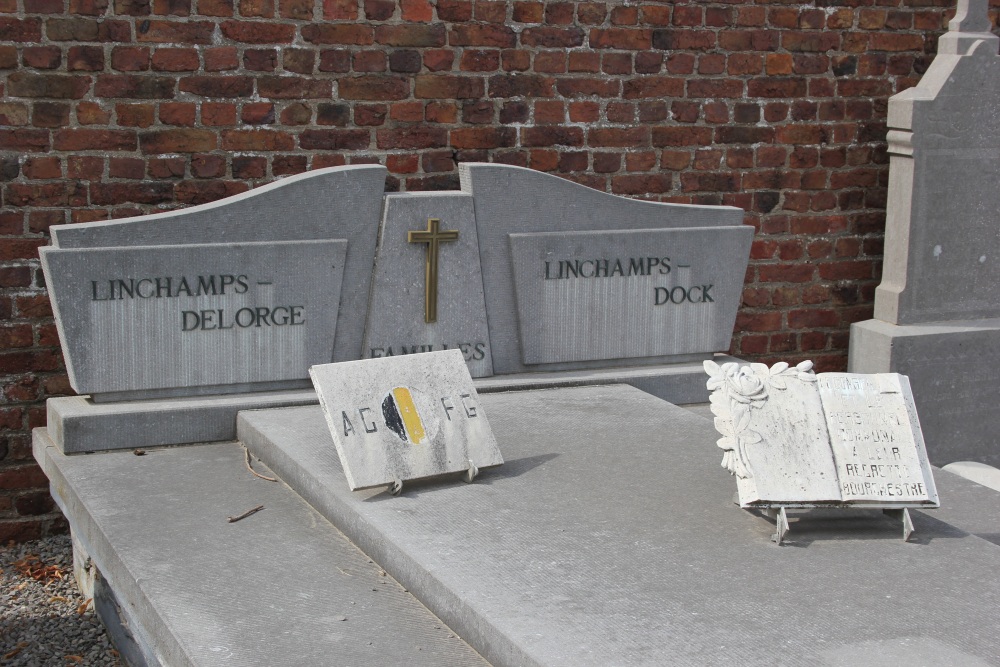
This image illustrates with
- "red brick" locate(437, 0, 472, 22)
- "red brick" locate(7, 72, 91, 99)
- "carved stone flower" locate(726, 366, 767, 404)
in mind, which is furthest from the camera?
"red brick" locate(437, 0, 472, 22)

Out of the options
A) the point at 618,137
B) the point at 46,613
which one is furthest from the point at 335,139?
the point at 46,613

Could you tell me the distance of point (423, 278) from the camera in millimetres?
4168

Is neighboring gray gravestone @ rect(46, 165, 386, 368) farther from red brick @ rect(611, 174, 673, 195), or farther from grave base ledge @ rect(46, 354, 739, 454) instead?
red brick @ rect(611, 174, 673, 195)

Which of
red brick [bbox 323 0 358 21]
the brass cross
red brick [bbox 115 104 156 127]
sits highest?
red brick [bbox 323 0 358 21]

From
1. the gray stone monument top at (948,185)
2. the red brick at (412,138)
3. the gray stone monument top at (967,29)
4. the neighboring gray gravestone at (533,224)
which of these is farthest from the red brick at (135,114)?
the gray stone monument top at (967,29)

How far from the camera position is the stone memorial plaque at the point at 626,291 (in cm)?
433

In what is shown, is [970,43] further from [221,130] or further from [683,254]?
[221,130]

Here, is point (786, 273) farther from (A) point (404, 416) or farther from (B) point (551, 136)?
(A) point (404, 416)

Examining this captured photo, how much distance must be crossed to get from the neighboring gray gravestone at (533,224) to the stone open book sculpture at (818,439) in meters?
1.37

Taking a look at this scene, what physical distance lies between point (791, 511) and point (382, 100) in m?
2.38

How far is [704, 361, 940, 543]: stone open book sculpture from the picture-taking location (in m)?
2.82

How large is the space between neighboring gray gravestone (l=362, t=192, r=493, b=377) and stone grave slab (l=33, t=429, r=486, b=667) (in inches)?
29.6

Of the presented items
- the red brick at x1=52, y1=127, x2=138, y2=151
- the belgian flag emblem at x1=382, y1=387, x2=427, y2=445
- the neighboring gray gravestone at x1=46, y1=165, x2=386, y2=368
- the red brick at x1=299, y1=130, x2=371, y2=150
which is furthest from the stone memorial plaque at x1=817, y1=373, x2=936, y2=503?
the red brick at x1=52, y1=127, x2=138, y2=151

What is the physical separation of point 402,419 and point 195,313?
3.32 ft
